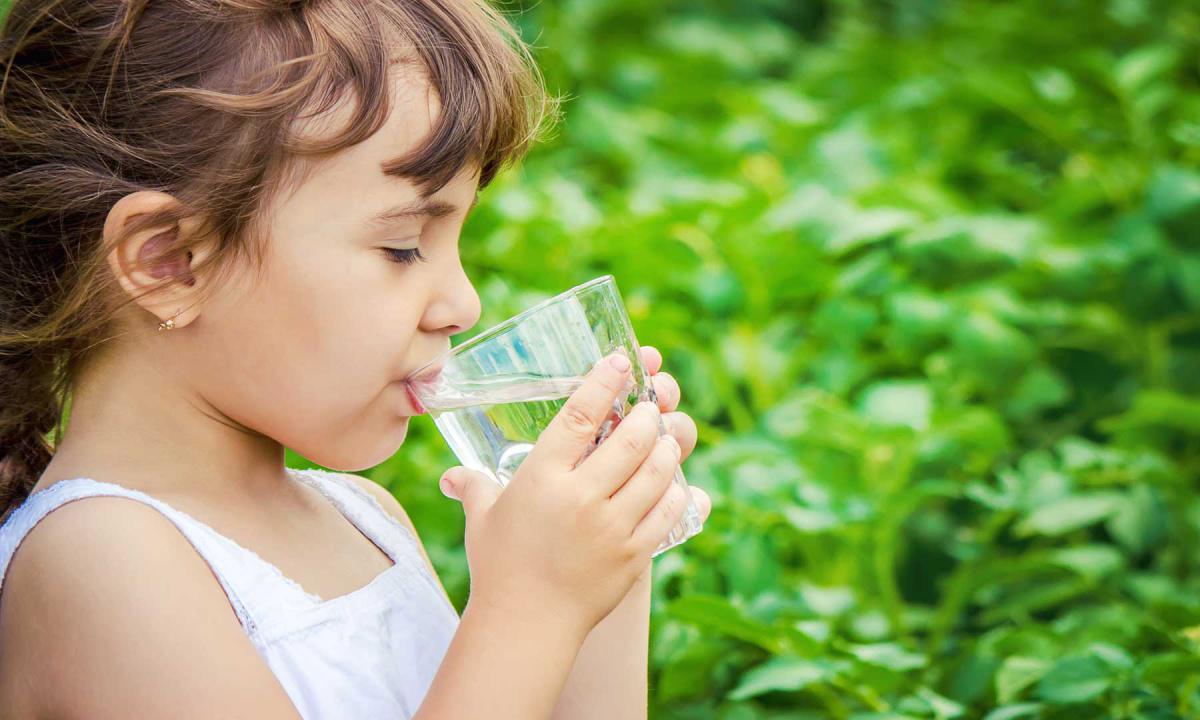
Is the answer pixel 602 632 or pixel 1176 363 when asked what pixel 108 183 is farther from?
pixel 1176 363

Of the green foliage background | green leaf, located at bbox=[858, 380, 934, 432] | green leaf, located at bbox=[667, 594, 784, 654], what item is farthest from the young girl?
green leaf, located at bbox=[858, 380, 934, 432]

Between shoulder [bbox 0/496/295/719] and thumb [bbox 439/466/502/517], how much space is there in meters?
0.23

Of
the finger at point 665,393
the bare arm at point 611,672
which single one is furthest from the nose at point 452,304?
the bare arm at point 611,672

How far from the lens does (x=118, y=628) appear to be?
3.55ft

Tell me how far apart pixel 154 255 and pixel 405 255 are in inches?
9.1

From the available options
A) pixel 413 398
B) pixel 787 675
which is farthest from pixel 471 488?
pixel 787 675

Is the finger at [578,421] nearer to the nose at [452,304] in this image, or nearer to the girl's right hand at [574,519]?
the girl's right hand at [574,519]

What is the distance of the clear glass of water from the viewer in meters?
1.18

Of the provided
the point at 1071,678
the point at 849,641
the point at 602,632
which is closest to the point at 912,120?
the point at 849,641

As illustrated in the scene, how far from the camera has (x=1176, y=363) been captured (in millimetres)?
2646

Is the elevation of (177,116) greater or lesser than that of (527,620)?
greater

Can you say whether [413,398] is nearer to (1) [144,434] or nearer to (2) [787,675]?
(1) [144,434]

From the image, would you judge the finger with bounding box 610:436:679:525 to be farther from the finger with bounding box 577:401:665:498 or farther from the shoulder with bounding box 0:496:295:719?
the shoulder with bounding box 0:496:295:719

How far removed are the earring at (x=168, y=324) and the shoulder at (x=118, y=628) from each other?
0.55 feet
